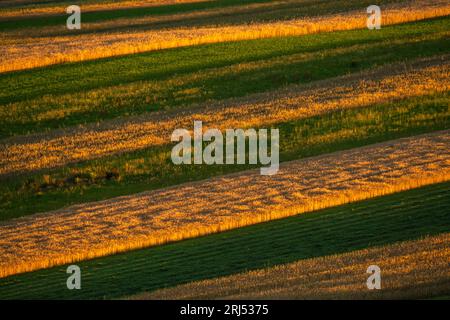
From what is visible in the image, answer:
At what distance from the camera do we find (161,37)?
56.8 metres

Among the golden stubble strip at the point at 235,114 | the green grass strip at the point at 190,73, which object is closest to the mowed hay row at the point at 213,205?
the golden stubble strip at the point at 235,114

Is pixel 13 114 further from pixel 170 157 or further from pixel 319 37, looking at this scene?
pixel 319 37

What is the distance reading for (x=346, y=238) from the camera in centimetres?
2600

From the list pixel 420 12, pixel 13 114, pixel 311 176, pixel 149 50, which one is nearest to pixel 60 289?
pixel 311 176

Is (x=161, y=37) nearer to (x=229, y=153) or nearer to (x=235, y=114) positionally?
(x=235, y=114)

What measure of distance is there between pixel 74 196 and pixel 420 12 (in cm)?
3232

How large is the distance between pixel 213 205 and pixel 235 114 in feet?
41.6

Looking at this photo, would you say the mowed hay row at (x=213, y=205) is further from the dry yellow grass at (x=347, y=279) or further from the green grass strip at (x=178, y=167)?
the dry yellow grass at (x=347, y=279)

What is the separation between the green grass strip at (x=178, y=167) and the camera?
34.7 meters

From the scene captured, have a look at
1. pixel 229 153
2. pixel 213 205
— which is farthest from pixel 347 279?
pixel 229 153

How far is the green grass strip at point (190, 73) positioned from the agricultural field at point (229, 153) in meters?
0.13

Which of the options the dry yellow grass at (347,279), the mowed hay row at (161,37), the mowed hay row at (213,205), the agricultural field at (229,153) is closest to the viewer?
the dry yellow grass at (347,279)

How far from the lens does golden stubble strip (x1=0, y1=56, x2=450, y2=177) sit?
39.5 metres

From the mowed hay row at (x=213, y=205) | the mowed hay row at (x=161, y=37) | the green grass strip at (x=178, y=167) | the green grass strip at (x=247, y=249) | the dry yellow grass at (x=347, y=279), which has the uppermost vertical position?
the mowed hay row at (x=161, y=37)
